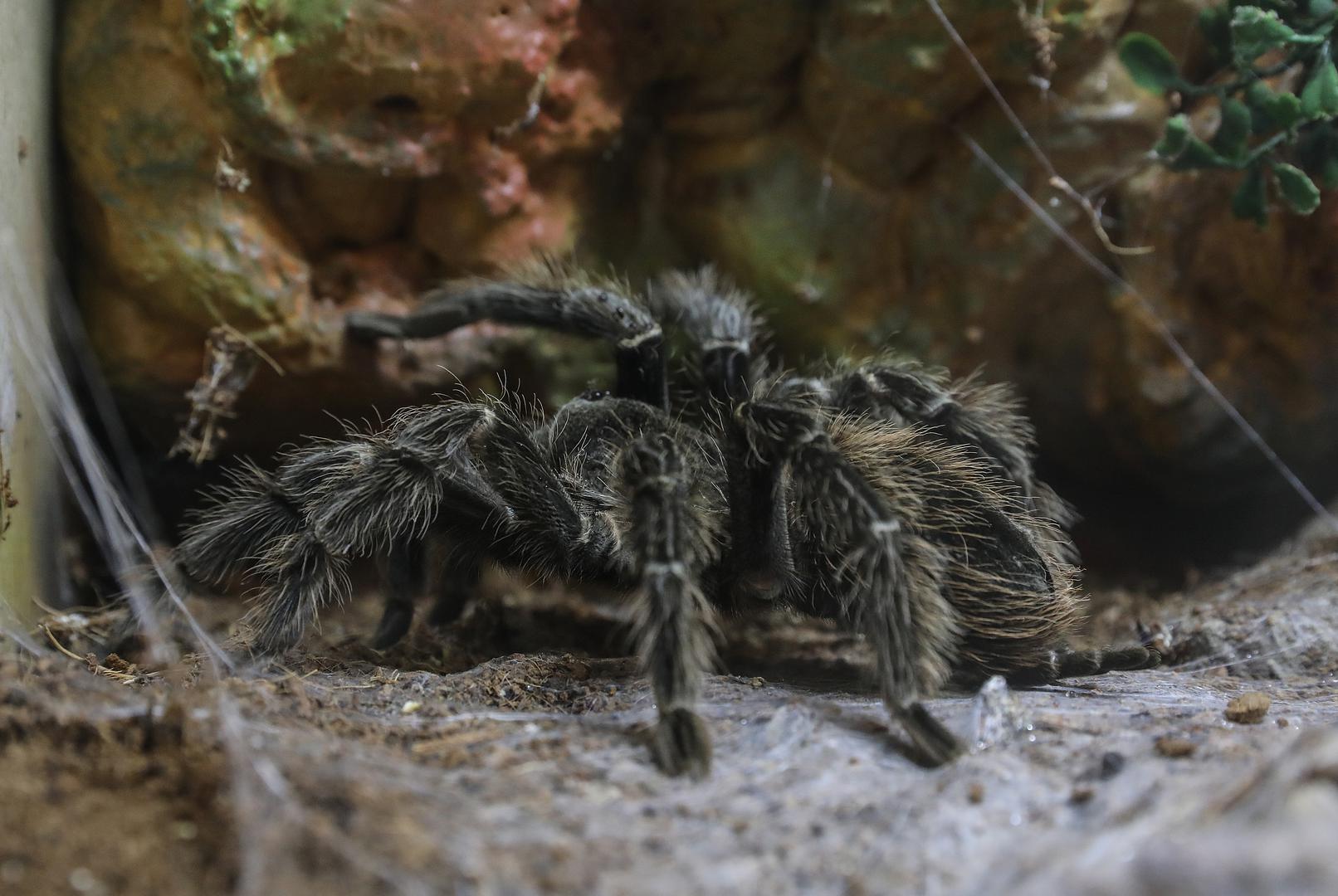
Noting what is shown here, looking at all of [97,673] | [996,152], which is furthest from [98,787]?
[996,152]

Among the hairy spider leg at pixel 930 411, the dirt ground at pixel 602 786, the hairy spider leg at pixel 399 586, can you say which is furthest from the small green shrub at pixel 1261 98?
the hairy spider leg at pixel 399 586

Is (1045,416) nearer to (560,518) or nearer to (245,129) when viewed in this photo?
(560,518)

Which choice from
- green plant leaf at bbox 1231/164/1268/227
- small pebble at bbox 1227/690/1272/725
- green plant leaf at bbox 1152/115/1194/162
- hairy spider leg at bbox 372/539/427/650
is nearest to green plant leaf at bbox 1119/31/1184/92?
green plant leaf at bbox 1152/115/1194/162

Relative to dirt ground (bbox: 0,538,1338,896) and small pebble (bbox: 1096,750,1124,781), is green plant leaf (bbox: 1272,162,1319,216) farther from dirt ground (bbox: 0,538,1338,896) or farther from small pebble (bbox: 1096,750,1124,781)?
small pebble (bbox: 1096,750,1124,781)

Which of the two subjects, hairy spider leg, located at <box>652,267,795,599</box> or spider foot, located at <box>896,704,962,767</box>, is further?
hairy spider leg, located at <box>652,267,795,599</box>

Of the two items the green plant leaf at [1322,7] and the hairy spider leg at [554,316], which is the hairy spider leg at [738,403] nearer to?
the hairy spider leg at [554,316]

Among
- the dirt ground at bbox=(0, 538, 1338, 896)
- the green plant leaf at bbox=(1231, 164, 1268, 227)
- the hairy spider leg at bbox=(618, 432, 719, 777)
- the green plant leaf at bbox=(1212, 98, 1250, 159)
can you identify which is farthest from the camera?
the green plant leaf at bbox=(1231, 164, 1268, 227)
